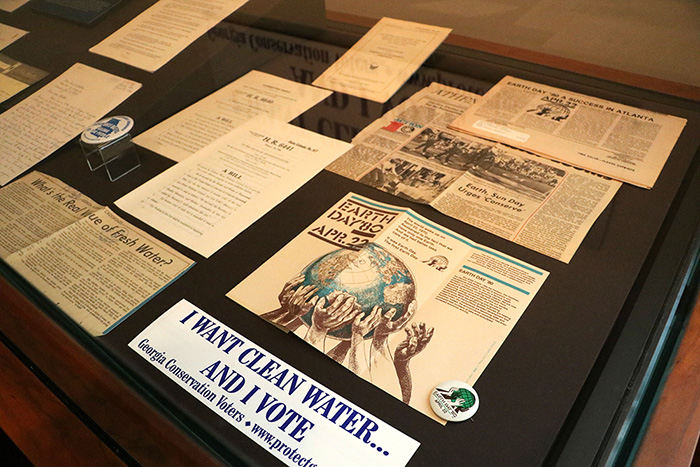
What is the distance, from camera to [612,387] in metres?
0.55

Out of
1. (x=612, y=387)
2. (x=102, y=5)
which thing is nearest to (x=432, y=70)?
(x=612, y=387)

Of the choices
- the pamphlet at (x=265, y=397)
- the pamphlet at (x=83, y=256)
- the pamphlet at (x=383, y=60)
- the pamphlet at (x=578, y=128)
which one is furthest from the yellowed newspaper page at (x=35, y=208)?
the pamphlet at (x=578, y=128)

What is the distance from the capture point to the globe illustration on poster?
643 millimetres

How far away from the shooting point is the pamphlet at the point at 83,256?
0.68 metres

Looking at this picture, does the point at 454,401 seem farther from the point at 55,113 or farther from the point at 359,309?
the point at 55,113

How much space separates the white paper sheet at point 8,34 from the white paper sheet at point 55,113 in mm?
220

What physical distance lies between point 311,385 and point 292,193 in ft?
1.16

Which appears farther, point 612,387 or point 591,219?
point 591,219

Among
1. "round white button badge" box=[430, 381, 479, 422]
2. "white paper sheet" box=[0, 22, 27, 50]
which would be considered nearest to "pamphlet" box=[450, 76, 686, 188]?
"round white button badge" box=[430, 381, 479, 422]

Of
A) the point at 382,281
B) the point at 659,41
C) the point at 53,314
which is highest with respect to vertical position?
the point at 659,41

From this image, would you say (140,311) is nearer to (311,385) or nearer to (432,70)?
(311,385)

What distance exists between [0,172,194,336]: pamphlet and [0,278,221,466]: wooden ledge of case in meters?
0.04

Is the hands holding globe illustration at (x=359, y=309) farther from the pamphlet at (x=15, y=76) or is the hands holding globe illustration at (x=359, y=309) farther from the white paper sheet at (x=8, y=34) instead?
the white paper sheet at (x=8, y=34)

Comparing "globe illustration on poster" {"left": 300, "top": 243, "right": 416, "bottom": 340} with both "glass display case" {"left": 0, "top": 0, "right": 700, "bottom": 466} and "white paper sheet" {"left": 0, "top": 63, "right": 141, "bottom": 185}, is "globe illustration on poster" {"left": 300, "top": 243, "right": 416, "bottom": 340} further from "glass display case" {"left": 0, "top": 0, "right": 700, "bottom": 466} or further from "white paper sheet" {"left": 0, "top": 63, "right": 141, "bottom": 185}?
"white paper sheet" {"left": 0, "top": 63, "right": 141, "bottom": 185}
